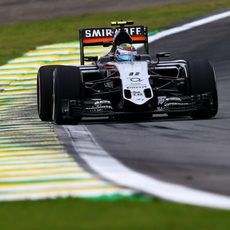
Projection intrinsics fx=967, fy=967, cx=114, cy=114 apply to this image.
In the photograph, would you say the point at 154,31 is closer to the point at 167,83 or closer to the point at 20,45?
→ the point at 20,45

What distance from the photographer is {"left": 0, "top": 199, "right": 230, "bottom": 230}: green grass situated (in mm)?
6160

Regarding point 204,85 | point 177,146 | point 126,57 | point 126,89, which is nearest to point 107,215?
point 177,146

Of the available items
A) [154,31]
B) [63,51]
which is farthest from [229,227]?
[154,31]

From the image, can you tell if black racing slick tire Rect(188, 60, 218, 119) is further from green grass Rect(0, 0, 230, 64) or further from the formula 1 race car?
green grass Rect(0, 0, 230, 64)

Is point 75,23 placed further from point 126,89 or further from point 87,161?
point 87,161

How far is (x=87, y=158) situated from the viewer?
943cm

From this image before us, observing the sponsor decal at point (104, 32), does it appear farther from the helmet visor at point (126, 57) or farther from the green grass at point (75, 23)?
the green grass at point (75, 23)

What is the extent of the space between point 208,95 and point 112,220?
765cm

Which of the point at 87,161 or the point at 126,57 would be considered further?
the point at 126,57

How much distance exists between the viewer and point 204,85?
13867mm

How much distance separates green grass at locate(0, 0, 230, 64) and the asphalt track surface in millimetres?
8607

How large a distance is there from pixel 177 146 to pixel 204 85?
11.6 feet

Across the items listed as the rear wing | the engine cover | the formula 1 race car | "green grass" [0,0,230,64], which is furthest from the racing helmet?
"green grass" [0,0,230,64]

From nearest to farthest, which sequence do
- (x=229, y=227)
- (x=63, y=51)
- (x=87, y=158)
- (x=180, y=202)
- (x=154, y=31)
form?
(x=229, y=227) → (x=180, y=202) → (x=87, y=158) → (x=63, y=51) → (x=154, y=31)
